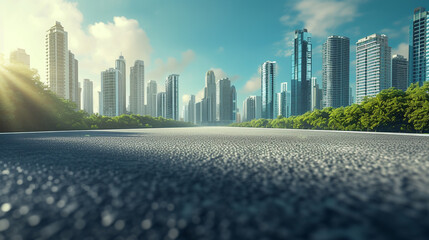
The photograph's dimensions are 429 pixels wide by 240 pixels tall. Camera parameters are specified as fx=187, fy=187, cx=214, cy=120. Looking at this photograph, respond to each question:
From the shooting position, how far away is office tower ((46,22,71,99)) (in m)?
74.0

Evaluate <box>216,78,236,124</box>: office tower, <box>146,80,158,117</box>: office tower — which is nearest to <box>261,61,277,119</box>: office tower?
<box>216,78,236,124</box>: office tower

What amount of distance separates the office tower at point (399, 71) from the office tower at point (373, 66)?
347 inches

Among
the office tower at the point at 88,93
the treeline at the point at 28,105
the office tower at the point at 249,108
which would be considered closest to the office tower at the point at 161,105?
the office tower at the point at 88,93

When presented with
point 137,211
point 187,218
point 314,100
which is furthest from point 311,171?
point 314,100

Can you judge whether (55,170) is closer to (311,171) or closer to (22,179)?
(22,179)

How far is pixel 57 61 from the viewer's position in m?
74.6

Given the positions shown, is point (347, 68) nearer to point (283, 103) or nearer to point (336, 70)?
point (336, 70)

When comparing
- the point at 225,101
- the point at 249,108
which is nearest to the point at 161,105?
the point at 225,101

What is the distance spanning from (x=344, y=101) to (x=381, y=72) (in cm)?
2240

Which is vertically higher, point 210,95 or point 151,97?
point 210,95

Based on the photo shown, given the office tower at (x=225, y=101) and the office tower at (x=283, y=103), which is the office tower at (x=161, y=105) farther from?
the office tower at (x=283, y=103)

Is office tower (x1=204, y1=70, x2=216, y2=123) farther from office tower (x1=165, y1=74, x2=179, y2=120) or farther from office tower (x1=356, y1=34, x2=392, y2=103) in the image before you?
office tower (x1=356, y1=34, x2=392, y2=103)

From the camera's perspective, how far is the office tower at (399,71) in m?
97.6

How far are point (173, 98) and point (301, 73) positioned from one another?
74949mm
